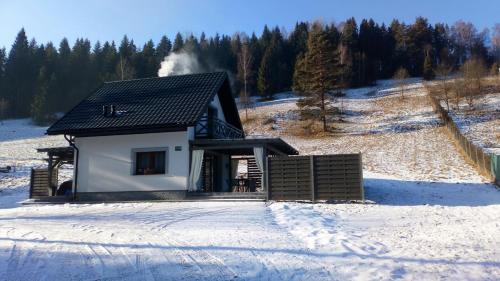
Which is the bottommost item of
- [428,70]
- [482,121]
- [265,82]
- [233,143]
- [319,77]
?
[233,143]

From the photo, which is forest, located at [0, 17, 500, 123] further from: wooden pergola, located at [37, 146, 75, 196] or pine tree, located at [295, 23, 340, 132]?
wooden pergola, located at [37, 146, 75, 196]

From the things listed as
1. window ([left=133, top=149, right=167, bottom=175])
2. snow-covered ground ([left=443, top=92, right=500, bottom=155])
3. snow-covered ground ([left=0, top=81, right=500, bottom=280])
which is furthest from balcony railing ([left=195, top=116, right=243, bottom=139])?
snow-covered ground ([left=443, top=92, right=500, bottom=155])

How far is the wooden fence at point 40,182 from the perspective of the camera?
65.6 feet

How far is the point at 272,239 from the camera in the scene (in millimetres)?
8398

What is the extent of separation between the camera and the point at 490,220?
35.7 ft

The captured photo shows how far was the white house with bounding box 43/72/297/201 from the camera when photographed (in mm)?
16578

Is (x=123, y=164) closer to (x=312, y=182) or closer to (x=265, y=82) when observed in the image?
(x=312, y=182)

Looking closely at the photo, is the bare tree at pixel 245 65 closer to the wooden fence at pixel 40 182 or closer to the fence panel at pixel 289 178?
the wooden fence at pixel 40 182

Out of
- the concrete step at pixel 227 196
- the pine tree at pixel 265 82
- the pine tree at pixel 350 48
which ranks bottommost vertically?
the concrete step at pixel 227 196

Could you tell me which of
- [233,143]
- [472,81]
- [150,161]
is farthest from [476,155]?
[472,81]

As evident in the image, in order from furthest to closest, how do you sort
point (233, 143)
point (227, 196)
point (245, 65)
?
point (245, 65)
point (233, 143)
point (227, 196)

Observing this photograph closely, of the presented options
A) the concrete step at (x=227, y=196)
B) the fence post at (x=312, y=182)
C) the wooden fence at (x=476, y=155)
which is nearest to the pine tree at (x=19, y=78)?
the concrete step at (x=227, y=196)

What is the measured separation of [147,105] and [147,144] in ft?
7.21

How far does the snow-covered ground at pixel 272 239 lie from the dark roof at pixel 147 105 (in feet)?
11.3
